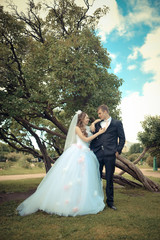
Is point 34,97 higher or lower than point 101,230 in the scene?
higher

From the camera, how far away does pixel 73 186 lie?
195 inches

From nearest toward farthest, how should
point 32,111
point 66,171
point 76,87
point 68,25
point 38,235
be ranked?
point 38,235, point 66,171, point 76,87, point 32,111, point 68,25

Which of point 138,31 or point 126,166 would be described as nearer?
point 126,166

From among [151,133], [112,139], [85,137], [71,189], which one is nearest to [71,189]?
[71,189]

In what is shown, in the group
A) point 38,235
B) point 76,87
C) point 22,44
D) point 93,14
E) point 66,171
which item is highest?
point 93,14

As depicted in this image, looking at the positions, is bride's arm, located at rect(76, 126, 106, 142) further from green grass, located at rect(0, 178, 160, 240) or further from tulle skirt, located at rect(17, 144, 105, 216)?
green grass, located at rect(0, 178, 160, 240)

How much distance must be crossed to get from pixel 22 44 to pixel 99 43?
3.77m

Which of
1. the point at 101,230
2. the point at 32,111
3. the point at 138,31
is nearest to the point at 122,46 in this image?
the point at 138,31

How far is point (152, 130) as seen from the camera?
17.5m

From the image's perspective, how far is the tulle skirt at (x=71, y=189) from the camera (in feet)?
15.7

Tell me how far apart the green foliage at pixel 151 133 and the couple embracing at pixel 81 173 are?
12.5 meters

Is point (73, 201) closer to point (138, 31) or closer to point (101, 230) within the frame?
point (101, 230)

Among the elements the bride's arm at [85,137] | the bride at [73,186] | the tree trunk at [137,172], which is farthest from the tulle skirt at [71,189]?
the tree trunk at [137,172]

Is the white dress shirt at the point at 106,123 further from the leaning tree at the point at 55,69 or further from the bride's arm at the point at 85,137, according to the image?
the leaning tree at the point at 55,69
